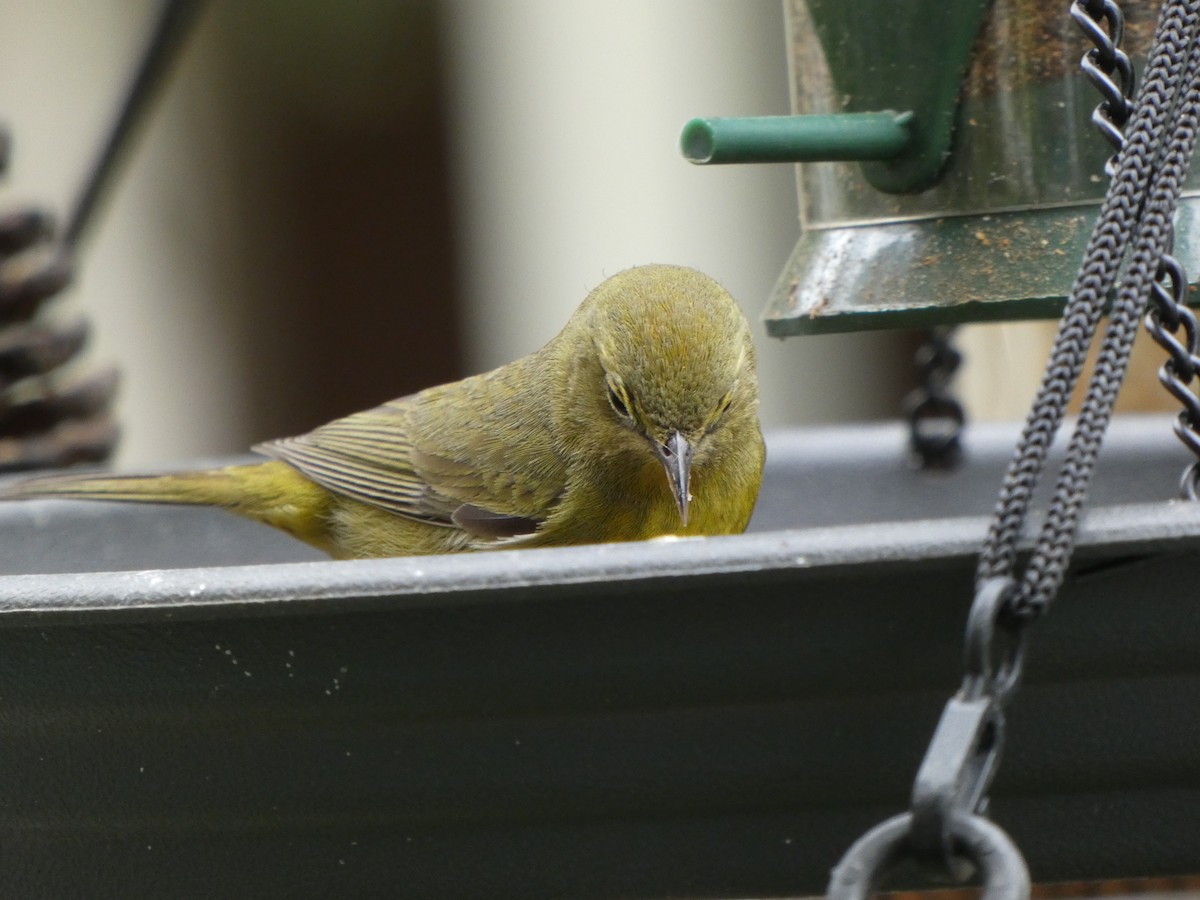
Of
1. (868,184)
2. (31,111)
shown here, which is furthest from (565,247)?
(868,184)

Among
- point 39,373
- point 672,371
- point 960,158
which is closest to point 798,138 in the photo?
point 960,158

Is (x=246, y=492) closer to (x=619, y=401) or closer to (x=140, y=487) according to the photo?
(x=140, y=487)

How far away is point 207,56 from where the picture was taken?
858 cm

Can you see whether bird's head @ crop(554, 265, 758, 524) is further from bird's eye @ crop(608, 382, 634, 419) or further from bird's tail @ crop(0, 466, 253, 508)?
bird's tail @ crop(0, 466, 253, 508)

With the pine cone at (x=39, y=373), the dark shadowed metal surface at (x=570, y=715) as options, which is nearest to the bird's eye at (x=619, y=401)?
the pine cone at (x=39, y=373)

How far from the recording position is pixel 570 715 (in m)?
1.59

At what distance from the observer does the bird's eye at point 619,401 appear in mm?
3082

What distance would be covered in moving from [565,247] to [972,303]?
5978 millimetres

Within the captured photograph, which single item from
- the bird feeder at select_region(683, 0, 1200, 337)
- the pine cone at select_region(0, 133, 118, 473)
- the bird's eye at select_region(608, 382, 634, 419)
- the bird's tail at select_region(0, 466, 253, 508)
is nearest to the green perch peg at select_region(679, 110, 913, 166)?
the bird feeder at select_region(683, 0, 1200, 337)

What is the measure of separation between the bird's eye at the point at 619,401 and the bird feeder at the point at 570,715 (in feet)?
4.81

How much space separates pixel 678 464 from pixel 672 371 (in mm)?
175

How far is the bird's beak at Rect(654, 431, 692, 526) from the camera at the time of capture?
2832mm

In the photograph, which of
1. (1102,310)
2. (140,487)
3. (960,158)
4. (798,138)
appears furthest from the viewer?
(140,487)

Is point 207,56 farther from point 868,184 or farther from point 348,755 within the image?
point 348,755
